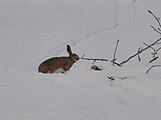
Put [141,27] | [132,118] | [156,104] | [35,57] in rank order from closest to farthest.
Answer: [132,118]
[156,104]
[35,57]
[141,27]

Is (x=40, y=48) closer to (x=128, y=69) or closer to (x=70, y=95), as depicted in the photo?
(x=128, y=69)

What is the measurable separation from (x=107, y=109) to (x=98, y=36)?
6.43m

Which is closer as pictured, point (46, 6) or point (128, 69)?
point (128, 69)

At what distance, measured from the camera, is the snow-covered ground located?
3809mm

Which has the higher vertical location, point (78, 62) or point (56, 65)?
point (78, 62)

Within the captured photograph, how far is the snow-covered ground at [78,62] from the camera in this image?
381 centimetres

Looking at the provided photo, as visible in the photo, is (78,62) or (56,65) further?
(78,62)

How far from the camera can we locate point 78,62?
6.37 meters

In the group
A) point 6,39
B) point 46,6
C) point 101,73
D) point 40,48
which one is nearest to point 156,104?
point 101,73

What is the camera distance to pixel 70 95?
13.7 feet

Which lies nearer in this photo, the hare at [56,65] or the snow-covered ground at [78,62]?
the snow-covered ground at [78,62]

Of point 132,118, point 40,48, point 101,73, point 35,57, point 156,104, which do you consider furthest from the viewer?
point 40,48

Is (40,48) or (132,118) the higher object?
(40,48)

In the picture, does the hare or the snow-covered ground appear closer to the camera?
the snow-covered ground
